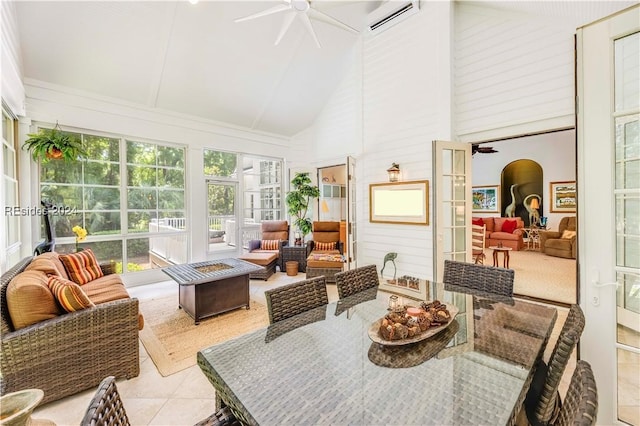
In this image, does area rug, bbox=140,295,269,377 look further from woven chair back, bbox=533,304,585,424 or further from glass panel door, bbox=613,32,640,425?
glass panel door, bbox=613,32,640,425

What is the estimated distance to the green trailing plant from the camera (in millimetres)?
6016

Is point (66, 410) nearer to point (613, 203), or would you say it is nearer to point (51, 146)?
point (51, 146)

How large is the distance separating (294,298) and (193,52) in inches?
163

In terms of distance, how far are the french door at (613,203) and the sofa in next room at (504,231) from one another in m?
6.67

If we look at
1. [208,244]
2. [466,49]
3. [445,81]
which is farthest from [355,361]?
[208,244]

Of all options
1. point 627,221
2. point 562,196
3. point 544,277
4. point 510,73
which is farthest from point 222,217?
point 562,196

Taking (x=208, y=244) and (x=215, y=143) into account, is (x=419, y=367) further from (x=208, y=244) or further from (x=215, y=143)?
(x=215, y=143)

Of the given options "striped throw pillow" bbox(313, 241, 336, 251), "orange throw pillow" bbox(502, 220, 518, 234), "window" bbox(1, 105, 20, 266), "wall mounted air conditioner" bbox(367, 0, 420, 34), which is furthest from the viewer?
"orange throw pillow" bbox(502, 220, 518, 234)

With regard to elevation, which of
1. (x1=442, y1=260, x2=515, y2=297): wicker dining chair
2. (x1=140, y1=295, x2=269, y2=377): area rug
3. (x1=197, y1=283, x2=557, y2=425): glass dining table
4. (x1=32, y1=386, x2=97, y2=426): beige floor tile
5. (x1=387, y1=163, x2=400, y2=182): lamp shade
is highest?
(x1=387, y1=163, x2=400, y2=182): lamp shade

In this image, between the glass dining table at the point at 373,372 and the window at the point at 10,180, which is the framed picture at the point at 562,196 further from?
the window at the point at 10,180

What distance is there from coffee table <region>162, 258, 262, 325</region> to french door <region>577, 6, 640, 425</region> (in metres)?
3.22

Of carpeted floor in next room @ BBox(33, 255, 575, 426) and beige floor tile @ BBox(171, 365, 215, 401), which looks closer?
carpeted floor in next room @ BBox(33, 255, 575, 426)

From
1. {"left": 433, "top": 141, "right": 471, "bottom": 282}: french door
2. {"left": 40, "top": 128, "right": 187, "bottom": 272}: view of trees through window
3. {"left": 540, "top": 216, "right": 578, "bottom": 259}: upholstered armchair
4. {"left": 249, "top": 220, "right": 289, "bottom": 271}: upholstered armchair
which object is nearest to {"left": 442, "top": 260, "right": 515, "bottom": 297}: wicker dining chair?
{"left": 433, "top": 141, "right": 471, "bottom": 282}: french door

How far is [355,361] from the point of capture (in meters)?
1.20
